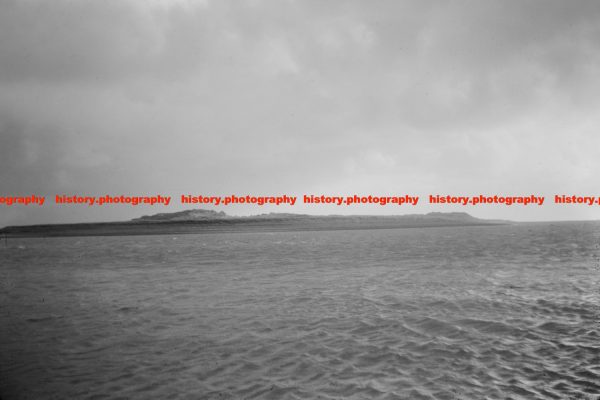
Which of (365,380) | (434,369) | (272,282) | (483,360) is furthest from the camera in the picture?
(272,282)

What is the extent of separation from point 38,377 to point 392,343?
1005 cm

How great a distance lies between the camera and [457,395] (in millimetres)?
9133

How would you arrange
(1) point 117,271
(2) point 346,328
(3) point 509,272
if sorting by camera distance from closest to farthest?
(2) point 346,328 < (3) point 509,272 < (1) point 117,271

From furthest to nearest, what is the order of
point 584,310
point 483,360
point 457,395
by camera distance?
1. point 584,310
2. point 483,360
3. point 457,395

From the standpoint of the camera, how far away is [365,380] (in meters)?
9.99

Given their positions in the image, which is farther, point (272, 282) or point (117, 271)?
point (117, 271)

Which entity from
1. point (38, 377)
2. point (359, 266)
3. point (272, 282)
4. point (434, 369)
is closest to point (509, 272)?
point (359, 266)

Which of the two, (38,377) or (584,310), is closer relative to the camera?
(38,377)

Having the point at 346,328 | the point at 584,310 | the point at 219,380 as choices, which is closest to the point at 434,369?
the point at 346,328

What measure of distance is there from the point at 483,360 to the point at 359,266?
82.2 feet

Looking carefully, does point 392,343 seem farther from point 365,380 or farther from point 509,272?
point 509,272

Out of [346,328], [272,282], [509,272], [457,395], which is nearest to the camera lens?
[457,395]

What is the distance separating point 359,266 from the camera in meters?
36.4

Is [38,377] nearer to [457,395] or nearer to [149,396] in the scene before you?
[149,396]
